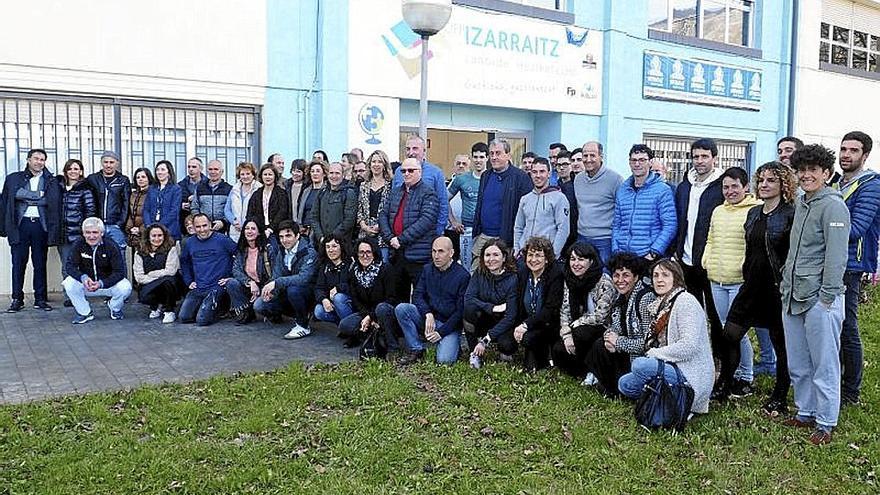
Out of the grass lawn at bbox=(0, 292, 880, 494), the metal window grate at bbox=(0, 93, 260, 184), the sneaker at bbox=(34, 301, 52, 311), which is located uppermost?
the metal window grate at bbox=(0, 93, 260, 184)

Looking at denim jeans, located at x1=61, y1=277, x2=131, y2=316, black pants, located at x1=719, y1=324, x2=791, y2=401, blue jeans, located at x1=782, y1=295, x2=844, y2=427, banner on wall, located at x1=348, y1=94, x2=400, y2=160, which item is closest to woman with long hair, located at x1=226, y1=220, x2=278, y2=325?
denim jeans, located at x1=61, y1=277, x2=131, y2=316

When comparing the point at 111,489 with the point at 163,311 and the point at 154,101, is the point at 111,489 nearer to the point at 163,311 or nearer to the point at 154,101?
the point at 163,311

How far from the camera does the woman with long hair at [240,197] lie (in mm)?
9273

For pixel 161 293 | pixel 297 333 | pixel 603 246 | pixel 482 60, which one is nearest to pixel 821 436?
pixel 603 246

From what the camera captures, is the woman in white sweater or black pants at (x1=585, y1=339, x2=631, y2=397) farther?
black pants at (x1=585, y1=339, x2=631, y2=397)

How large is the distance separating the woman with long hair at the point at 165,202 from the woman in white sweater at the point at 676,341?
6111 mm

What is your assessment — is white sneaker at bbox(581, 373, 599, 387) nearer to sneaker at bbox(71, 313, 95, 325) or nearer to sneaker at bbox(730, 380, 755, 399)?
sneaker at bbox(730, 380, 755, 399)

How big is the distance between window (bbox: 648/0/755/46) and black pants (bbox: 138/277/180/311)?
10.8 m

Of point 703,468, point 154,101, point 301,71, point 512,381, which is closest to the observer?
point 703,468

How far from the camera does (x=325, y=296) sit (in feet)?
25.9

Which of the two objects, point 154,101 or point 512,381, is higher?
point 154,101

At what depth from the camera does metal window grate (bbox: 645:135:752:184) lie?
51.9ft

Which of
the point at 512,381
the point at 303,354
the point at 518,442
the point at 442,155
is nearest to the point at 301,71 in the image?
the point at 442,155

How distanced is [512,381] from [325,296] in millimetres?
2417
